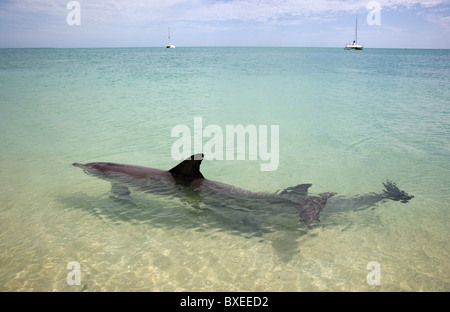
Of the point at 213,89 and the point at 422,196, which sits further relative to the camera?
the point at 213,89

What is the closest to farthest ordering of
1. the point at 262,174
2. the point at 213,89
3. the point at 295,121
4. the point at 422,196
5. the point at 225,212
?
the point at 225,212, the point at 422,196, the point at 262,174, the point at 295,121, the point at 213,89

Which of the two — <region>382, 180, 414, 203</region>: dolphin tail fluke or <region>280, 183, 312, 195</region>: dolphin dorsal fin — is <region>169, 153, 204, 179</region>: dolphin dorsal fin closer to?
<region>280, 183, 312, 195</region>: dolphin dorsal fin

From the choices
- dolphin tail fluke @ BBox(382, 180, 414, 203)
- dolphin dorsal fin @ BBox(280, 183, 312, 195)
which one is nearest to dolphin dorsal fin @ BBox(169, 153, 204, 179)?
dolphin dorsal fin @ BBox(280, 183, 312, 195)

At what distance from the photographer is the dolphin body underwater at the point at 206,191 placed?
5289mm

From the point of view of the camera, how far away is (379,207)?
5.70 m

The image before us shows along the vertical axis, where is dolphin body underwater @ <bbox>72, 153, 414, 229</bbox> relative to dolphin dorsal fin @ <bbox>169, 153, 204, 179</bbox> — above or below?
below

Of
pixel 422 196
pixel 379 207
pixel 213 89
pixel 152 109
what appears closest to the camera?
pixel 379 207

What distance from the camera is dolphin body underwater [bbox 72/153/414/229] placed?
529cm

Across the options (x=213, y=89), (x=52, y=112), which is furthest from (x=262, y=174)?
(x=213, y=89)

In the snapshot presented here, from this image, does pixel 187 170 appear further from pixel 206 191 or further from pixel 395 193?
pixel 395 193

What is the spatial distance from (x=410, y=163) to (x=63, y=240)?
9.01 metres

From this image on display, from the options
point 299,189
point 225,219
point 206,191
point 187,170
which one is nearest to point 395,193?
point 299,189
